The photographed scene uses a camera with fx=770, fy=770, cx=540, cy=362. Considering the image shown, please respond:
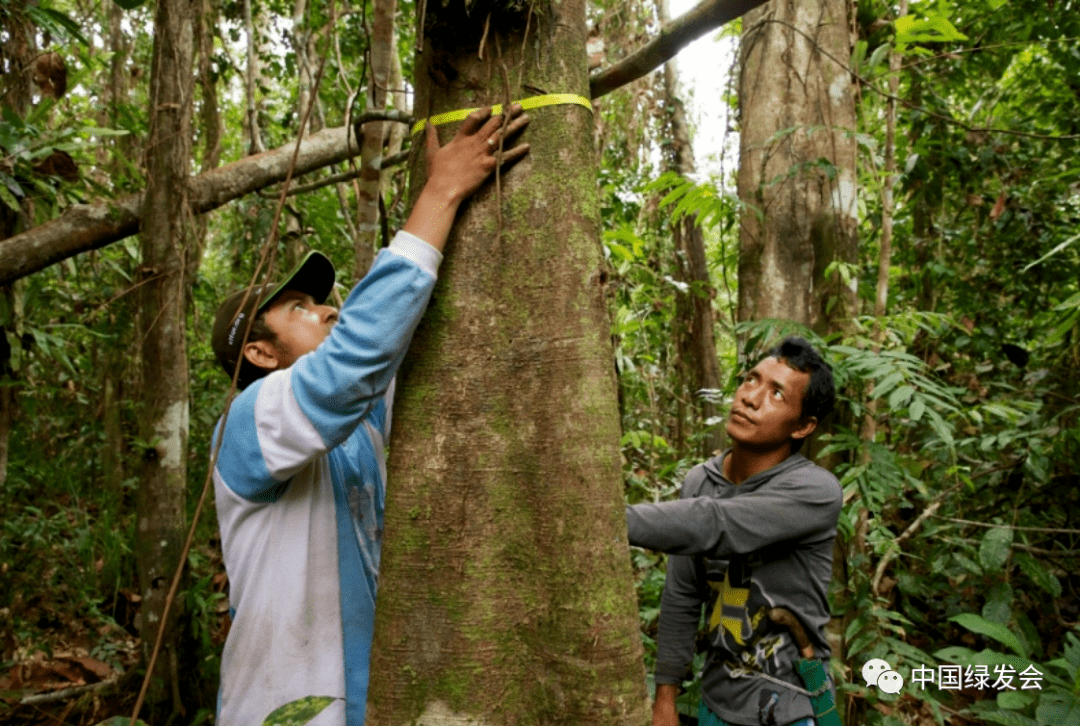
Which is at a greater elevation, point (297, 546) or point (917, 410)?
point (917, 410)

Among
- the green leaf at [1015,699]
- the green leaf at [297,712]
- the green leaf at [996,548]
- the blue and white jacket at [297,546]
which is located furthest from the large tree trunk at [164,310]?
the green leaf at [996,548]

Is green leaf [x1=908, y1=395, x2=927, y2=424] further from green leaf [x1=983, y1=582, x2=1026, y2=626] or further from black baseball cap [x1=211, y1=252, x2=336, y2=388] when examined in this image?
black baseball cap [x1=211, y1=252, x2=336, y2=388]

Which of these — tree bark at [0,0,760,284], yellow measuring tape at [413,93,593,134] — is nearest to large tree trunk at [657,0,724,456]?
tree bark at [0,0,760,284]

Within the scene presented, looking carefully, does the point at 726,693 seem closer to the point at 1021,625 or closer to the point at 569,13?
the point at 569,13

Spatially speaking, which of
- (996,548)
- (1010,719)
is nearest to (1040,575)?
(996,548)

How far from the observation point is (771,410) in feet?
7.73

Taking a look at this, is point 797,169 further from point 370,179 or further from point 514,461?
point 514,461

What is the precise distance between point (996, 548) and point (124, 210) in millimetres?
4122

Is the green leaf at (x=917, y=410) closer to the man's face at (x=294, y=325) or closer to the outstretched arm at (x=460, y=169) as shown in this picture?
the outstretched arm at (x=460, y=169)

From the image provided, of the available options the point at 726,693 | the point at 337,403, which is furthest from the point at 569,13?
the point at 726,693

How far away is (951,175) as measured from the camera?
4.77 m

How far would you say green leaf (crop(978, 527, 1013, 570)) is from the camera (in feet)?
11.2

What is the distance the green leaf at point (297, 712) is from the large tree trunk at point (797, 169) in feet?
7.77

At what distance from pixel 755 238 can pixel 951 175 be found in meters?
2.38
